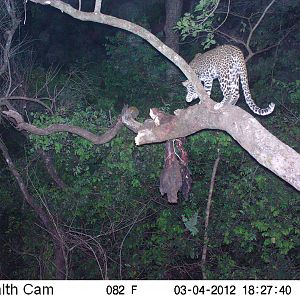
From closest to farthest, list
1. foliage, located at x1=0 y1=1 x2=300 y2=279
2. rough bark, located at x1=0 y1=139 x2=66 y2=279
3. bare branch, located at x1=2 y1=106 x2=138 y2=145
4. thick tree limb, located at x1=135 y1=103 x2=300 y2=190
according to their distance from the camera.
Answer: thick tree limb, located at x1=135 y1=103 x2=300 y2=190 → bare branch, located at x1=2 y1=106 x2=138 y2=145 → foliage, located at x1=0 y1=1 x2=300 y2=279 → rough bark, located at x1=0 y1=139 x2=66 y2=279

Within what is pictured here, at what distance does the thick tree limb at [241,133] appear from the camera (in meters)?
3.76

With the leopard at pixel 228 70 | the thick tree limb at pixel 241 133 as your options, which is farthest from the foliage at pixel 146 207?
the thick tree limb at pixel 241 133

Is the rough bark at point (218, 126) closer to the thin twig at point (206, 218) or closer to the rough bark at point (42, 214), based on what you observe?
the thin twig at point (206, 218)

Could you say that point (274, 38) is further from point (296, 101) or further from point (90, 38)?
point (90, 38)

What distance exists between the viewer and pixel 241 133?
13.6 feet

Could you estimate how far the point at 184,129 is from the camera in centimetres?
504

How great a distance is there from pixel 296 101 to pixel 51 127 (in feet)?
14.5

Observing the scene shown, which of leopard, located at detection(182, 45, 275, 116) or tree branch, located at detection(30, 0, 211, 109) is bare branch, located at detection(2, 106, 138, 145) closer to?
leopard, located at detection(182, 45, 275, 116)

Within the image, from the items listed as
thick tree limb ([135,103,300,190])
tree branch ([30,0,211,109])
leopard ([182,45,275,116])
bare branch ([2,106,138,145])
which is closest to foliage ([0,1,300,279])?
bare branch ([2,106,138,145])

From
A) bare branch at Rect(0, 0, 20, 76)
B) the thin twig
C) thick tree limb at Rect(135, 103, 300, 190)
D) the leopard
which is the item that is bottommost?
thick tree limb at Rect(135, 103, 300, 190)

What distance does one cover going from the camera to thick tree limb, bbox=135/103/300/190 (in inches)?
148

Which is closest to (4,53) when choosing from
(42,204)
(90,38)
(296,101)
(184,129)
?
(42,204)

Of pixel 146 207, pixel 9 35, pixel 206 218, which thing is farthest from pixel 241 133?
pixel 9 35

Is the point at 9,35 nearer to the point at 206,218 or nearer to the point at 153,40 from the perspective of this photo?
the point at 153,40
